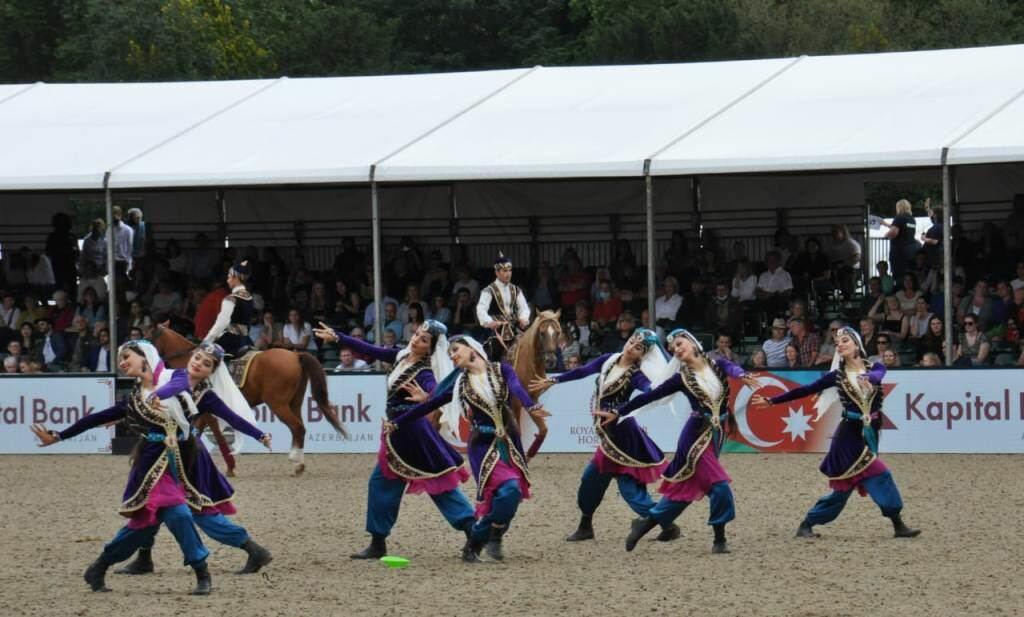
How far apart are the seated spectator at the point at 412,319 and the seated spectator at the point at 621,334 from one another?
7.32ft

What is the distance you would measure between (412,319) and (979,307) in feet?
21.6

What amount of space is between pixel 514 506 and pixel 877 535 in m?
2.96

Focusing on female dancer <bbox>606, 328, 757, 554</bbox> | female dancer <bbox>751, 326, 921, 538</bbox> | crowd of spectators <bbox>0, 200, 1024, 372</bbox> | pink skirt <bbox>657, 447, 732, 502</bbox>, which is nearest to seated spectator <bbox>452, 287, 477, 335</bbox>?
crowd of spectators <bbox>0, 200, 1024, 372</bbox>

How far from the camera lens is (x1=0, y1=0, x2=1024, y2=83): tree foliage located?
176 ft

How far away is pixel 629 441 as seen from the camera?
12977 mm

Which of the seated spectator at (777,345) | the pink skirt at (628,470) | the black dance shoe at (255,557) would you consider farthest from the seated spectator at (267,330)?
the black dance shoe at (255,557)

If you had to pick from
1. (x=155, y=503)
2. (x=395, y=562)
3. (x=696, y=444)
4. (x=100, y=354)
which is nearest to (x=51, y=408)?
(x=100, y=354)

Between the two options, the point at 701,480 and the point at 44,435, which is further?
the point at 701,480

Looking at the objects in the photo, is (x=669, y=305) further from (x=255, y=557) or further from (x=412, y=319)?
(x=255, y=557)

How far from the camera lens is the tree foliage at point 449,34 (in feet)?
176

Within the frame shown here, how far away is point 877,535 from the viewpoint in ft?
43.5

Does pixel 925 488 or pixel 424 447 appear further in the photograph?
pixel 925 488

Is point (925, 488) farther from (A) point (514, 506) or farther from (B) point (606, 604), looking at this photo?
(B) point (606, 604)

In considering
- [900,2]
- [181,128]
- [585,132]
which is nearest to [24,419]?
[181,128]
